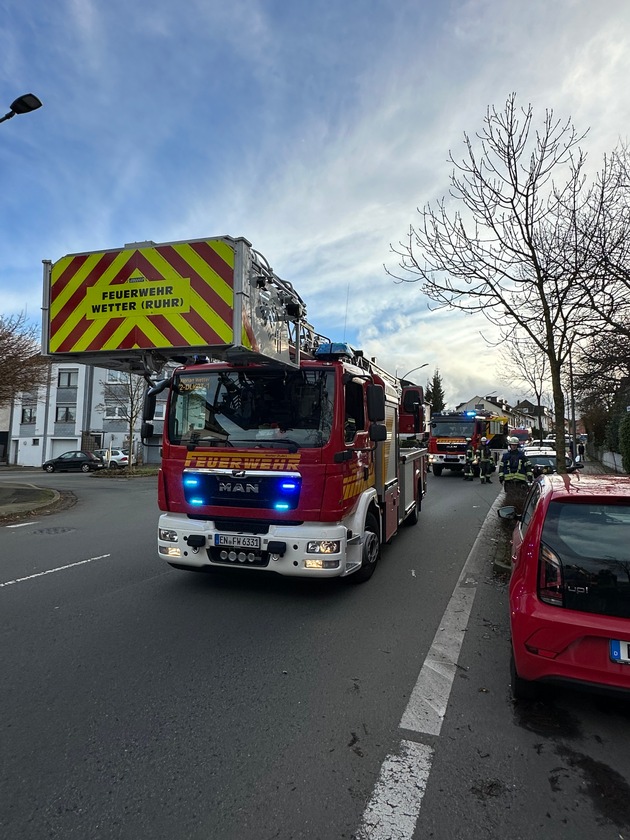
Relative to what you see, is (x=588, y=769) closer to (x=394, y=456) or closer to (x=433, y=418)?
(x=394, y=456)

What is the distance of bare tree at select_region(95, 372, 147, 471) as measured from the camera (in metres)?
31.1

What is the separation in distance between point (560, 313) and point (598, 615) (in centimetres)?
579

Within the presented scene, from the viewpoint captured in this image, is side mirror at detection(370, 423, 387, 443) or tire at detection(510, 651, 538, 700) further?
side mirror at detection(370, 423, 387, 443)

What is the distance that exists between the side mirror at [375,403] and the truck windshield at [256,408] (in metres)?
0.70

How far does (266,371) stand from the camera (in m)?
5.54

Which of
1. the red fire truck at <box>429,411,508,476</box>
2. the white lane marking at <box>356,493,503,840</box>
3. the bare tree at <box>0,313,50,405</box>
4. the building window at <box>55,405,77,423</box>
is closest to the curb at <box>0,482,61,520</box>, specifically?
the bare tree at <box>0,313,50,405</box>

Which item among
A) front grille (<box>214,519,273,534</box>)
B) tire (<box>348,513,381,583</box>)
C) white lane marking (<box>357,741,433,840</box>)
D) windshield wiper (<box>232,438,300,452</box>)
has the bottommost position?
white lane marking (<box>357,741,433,840</box>)

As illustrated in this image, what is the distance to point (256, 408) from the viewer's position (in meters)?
5.50

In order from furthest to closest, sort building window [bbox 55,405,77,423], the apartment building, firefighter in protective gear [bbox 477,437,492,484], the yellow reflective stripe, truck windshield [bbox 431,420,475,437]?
building window [bbox 55,405,77,423]
the apartment building
truck windshield [bbox 431,420,475,437]
firefighter in protective gear [bbox 477,437,492,484]
the yellow reflective stripe

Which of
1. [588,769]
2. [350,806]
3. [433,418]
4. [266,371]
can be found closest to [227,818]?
[350,806]

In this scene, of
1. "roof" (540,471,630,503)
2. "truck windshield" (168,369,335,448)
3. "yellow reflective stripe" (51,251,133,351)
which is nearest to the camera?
"roof" (540,471,630,503)

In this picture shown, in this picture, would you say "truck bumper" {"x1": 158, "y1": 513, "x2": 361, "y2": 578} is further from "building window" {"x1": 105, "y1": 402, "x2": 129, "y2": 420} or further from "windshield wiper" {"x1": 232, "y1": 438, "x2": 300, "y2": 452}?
"building window" {"x1": 105, "y1": 402, "x2": 129, "y2": 420}

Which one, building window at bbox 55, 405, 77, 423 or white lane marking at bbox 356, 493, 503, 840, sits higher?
building window at bbox 55, 405, 77, 423

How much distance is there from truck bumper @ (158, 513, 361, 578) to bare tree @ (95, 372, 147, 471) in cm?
2579
